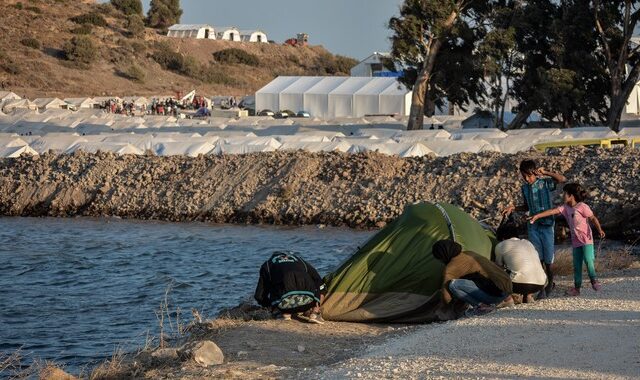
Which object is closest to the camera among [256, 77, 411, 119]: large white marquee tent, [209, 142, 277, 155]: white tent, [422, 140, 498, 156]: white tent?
[422, 140, 498, 156]: white tent

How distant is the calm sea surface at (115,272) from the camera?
15.6 meters

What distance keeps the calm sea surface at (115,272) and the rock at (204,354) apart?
9.96 feet

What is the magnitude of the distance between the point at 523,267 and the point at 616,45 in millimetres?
33390

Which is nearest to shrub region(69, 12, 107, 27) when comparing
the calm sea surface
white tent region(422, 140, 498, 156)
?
the calm sea surface

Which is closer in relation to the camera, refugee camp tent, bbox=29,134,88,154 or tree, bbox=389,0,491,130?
refugee camp tent, bbox=29,134,88,154

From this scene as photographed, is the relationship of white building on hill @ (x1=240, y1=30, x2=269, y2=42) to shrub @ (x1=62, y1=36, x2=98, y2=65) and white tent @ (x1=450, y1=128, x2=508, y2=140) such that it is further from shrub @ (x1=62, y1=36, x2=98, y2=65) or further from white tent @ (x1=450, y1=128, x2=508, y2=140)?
white tent @ (x1=450, y1=128, x2=508, y2=140)

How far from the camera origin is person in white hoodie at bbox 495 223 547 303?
491 inches

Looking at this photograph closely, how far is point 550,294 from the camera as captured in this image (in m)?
13.2

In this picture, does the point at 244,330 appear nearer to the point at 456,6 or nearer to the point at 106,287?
the point at 106,287

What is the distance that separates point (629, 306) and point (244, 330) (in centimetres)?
383

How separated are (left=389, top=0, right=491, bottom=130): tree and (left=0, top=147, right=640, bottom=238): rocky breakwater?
50.1 ft

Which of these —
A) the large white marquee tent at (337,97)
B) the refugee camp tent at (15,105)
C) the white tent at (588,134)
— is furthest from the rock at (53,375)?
the large white marquee tent at (337,97)

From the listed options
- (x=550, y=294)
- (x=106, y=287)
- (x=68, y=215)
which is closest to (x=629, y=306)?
(x=550, y=294)

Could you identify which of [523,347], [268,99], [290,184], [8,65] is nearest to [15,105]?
[268,99]
